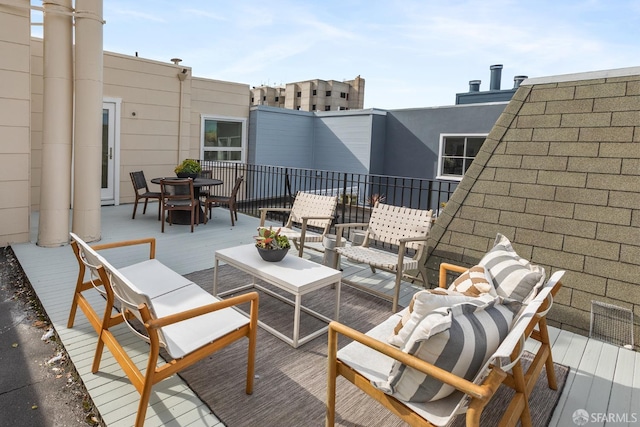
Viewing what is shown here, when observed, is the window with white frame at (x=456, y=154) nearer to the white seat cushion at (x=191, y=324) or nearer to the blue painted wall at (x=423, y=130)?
the blue painted wall at (x=423, y=130)

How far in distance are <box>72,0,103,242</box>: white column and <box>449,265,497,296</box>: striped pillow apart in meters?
4.60

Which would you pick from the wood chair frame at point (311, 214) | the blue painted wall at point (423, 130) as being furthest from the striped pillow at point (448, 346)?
the blue painted wall at point (423, 130)

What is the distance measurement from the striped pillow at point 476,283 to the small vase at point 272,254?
147 cm

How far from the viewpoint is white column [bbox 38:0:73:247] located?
4426mm

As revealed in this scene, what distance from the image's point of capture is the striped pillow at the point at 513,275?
1871mm

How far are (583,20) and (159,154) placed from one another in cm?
803

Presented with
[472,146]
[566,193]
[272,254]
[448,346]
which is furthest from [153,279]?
[472,146]

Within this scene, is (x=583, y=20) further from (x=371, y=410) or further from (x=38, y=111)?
(x=38, y=111)

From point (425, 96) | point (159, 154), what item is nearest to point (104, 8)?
point (159, 154)

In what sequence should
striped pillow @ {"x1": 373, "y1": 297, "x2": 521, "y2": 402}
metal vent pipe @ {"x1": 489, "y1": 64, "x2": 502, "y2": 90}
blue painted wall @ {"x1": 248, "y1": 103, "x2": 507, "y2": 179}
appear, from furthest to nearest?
1. metal vent pipe @ {"x1": 489, "y1": 64, "x2": 502, "y2": 90}
2. blue painted wall @ {"x1": 248, "y1": 103, "x2": 507, "y2": 179}
3. striped pillow @ {"x1": 373, "y1": 297, "x2": 521, "y2": 402}

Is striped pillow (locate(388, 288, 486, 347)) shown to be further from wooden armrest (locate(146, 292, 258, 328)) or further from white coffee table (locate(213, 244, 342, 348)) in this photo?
white coffee table (locate(213, 244, 342, 348))

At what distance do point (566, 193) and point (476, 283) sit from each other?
6.47 feet

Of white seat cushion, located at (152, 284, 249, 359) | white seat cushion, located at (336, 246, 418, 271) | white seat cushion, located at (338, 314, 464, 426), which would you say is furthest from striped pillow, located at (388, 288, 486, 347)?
white seat cushion, located at (336, 246, 418, 271)

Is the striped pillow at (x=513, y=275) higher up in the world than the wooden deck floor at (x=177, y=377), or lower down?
higher up
